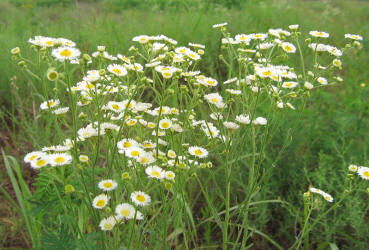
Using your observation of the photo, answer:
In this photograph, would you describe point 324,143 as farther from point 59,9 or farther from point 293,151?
point 59,9

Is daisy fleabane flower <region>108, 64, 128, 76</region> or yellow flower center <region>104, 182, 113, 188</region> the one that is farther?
daisy fleabane flower <region>108, 64, 128, 76</region>

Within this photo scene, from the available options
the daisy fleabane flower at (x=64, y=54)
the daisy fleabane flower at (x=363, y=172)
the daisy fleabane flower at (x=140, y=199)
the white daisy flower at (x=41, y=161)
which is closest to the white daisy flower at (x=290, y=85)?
the daisy fleabane flower at (x=363, y=172)

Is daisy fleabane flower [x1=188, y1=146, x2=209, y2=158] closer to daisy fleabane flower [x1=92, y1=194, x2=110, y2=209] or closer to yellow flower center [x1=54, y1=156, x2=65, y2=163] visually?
daisy fleabane flower [x1=92, y1=194, x2=110, y2=209]

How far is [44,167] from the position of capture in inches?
45.1

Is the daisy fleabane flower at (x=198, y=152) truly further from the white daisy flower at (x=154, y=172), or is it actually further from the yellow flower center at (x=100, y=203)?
the yellow flower center at (x=100, y=203)

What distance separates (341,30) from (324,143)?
11.2ft

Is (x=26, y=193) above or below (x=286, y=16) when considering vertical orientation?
below

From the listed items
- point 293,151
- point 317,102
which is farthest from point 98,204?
point 317,102

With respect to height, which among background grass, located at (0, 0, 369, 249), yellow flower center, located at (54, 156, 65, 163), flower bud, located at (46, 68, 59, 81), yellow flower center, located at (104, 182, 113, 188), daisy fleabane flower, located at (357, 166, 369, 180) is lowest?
background grass, located at (0, 0, 369, 249)

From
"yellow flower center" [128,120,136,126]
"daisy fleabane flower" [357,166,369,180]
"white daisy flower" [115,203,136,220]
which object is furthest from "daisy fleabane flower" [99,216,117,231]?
"daisy fleabane flower" [357,166,369,180]

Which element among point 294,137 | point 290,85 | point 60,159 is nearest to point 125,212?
point 60,159

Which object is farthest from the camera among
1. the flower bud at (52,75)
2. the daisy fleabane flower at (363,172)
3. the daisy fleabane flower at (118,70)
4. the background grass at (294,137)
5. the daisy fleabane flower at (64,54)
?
the background grass at (294,137)

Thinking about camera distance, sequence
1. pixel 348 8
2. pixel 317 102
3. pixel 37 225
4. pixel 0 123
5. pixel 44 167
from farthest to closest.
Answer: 1. pixel 348 8
2. pixel 0 123
3. pixel 317 102
4. pixel 37 225
5. pixel 44 167

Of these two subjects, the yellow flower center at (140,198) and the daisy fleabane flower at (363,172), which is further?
the daisy fleabane flower at (363,172)
